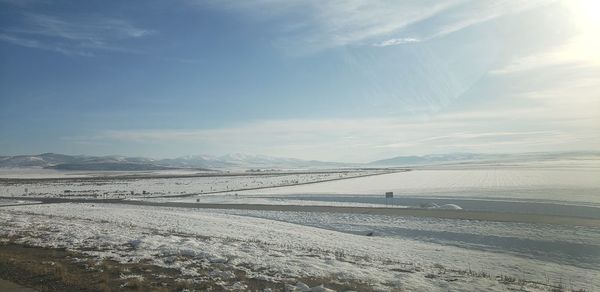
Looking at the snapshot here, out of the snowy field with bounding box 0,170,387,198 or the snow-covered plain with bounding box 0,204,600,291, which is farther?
the snowy field with bounding box 0,170,387,198

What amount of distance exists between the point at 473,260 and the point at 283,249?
304 inches

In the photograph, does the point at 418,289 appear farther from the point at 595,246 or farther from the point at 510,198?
the point at 510,198

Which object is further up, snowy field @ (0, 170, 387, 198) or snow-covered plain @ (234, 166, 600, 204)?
snow-covered plain @ (234, 166, 600, 204)

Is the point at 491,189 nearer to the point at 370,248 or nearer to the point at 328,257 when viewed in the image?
the point at 370,248

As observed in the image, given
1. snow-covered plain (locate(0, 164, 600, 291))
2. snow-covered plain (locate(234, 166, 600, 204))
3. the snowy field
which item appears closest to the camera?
snow-covered plain (locate(0, 164, 600, 291))

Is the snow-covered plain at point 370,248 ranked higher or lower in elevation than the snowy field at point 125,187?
higher

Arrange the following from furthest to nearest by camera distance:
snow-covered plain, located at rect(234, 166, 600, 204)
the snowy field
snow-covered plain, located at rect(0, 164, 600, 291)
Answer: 1. the snowy field
2. snow-covered plain, located at rect(234, 166, 600, 204)
3. snow-covered plain, located at rect(0, 164, 600, 291)

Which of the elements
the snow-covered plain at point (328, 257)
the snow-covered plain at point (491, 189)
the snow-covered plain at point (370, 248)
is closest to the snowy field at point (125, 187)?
the snow-covered plain at point (491, 189)

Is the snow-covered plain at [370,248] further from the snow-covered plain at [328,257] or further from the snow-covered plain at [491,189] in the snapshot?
the snow-covered plain at [491,189]

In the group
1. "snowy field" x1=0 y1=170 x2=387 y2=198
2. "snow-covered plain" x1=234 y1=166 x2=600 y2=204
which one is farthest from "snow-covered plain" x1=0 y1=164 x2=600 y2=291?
"snowy field" x1=0 y1=170 x2=387 y2=198

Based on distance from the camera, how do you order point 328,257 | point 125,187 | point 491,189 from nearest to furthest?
point 328,257 < point 491,189 < point 125,187

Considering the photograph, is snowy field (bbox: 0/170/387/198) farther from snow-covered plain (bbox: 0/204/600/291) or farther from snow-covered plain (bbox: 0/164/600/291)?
snow-covered plain (bbox: 0/204/600/291)

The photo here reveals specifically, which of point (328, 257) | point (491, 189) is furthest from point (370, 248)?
point (491, 189)

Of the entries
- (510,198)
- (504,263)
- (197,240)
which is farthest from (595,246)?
(510,198)
